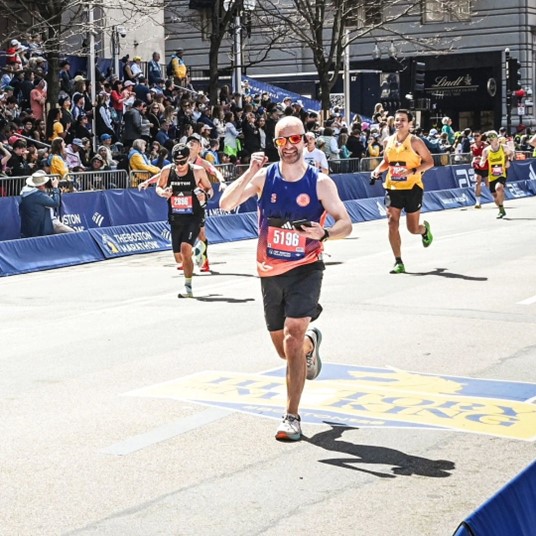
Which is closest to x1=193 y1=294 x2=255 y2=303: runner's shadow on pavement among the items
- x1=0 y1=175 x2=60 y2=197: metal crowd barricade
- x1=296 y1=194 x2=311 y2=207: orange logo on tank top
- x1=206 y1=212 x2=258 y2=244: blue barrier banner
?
x1=296 y1=194 x2=311 y2=207: orange logo on tank top

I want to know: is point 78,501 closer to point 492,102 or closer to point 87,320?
point 87,320

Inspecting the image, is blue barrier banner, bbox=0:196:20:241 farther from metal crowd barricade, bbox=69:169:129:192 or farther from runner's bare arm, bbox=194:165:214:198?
runner's bare arm, bbox=194:165:214:198

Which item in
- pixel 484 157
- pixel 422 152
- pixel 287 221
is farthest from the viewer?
pixel 484 157

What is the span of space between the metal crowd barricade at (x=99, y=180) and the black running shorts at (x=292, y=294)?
1469cm

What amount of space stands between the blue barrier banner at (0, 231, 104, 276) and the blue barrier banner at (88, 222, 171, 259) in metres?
0.25

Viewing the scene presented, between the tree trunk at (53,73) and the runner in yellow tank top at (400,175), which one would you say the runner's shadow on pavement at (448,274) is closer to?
Result: the runner in yellow tank top at (400,175)

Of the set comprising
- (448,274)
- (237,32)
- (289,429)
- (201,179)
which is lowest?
(448,274)

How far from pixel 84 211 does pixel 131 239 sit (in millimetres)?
949

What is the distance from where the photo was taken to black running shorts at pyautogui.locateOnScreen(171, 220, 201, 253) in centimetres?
1537

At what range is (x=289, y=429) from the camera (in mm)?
7848

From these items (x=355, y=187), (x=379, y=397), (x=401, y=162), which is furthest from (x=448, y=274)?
(x=355, y=187)

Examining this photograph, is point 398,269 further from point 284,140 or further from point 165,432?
point 165,432

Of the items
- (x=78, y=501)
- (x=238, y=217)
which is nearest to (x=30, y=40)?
(x=238, y=217)

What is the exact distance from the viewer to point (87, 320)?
13.5 metres
